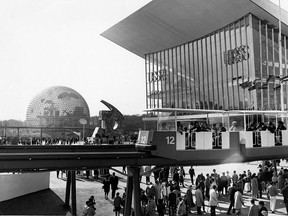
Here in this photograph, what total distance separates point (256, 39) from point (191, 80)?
16.0 metres

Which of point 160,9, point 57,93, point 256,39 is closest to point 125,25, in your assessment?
point 160,9

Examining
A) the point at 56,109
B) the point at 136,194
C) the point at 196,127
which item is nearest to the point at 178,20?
the point at 196,127

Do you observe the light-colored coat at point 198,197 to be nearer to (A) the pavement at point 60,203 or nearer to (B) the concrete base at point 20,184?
(A) the pavement at point 60,203

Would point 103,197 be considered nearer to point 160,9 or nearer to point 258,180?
point 258,180

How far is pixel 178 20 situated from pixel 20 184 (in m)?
38.3

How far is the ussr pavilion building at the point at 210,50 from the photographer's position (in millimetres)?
40469

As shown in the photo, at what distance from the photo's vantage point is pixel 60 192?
2089 centimetres

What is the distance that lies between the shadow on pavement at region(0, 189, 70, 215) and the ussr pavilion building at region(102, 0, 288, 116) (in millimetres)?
24122

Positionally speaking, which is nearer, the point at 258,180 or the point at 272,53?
the point at 258,180

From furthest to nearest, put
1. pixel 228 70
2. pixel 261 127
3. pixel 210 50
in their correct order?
pixel 210 50
pixel 228 70
pixel 261 127

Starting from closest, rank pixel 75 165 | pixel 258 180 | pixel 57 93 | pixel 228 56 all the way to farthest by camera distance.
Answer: pixel 75 165 → pixel 258 180 → pixel 228 56 → pixel 57 93

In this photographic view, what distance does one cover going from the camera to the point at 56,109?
102 metres

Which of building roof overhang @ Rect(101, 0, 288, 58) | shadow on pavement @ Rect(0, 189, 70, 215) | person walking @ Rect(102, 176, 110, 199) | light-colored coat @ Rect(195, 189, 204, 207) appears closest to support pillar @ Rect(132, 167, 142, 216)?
light-colored coat @ Rect(195, 189, 204, 207)

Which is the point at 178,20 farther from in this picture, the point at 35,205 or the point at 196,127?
the point at 35,205
